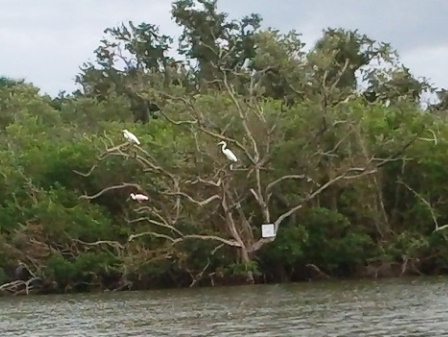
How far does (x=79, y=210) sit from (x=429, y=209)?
46.6ft

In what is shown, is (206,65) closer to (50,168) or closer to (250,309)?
(50,168)

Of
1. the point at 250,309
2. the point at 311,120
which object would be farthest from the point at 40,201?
the point at 250,309

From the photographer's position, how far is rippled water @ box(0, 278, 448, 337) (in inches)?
864

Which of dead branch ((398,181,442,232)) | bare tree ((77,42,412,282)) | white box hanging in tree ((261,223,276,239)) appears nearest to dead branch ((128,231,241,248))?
bare tree ((77,42,412,282))

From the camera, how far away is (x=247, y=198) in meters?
43.1

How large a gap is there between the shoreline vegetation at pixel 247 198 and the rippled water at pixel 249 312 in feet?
11.3

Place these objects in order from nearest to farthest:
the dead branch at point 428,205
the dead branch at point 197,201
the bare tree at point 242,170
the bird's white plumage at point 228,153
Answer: the bird's white plumage at point 228,153 → the dead branch at point 197,201 → the bare tree at point 242,170 → the dead branch at point 428,205

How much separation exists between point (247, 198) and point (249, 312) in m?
16.7

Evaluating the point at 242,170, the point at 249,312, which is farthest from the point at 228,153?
the point at 249,312

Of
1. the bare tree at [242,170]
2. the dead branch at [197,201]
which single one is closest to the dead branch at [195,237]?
the bare tree at [242,170]

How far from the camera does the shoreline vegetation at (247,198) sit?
4147 cm

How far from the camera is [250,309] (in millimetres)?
27531

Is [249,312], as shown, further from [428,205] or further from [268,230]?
[428,205]

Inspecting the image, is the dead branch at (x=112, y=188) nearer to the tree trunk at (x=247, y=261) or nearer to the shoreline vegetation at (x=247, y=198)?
the shoreline vegetation at (x=247, y=198)
